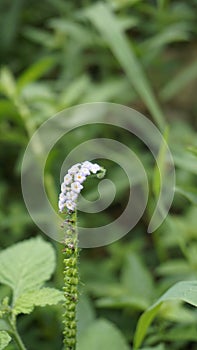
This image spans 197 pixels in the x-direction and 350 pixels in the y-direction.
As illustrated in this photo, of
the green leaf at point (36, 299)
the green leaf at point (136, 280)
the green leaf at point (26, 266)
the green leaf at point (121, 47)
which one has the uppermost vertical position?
the green leaf at point (121, 47)

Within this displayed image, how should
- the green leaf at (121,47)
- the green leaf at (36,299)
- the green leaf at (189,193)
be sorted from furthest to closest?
the green leaf at (121,47) → the green leaf at (189,193) → the green leaf at (36,299)

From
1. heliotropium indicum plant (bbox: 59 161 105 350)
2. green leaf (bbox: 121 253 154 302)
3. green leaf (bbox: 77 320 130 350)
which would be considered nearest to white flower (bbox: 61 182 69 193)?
heliotropium indicum plant (bbox: 59 161 105 350)

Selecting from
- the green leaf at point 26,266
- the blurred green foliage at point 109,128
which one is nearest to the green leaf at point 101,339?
the blurred green foliage at point 109,128

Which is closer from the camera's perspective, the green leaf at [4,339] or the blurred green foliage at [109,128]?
the green leaf at [4,339]

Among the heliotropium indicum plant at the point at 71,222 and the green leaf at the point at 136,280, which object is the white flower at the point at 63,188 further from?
the green leaf at the point at 136,280

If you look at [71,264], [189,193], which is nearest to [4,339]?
[71,264]

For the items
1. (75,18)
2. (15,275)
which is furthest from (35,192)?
(15,275)

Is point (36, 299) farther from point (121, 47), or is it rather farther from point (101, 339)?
point (121, 47)

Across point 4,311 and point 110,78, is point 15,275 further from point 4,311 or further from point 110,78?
point 110,78
